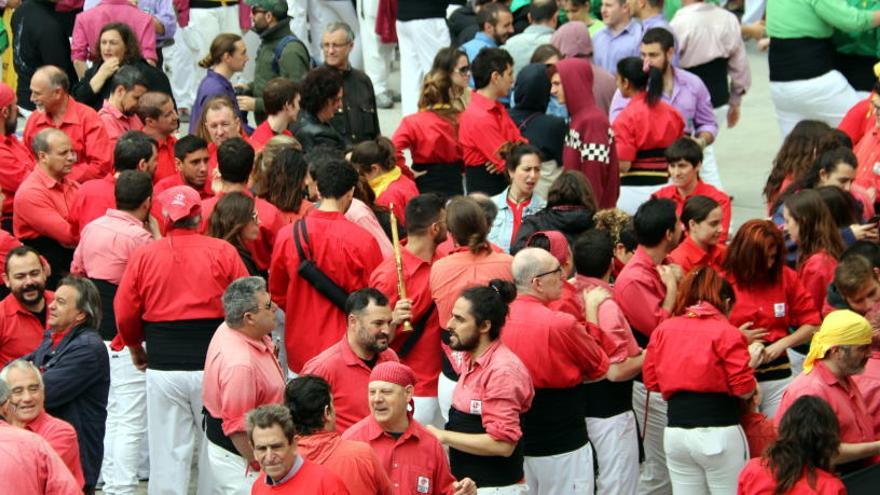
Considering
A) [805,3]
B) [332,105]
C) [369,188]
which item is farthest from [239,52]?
[805,3]

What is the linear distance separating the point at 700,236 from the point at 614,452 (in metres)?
1.52

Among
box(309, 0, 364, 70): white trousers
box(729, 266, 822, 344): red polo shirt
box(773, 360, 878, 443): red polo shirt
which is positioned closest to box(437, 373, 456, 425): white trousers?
box(729, 266, 822, 344): red polo shirt

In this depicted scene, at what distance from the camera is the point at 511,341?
8.19 m

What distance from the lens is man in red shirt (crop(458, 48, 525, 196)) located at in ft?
38.1

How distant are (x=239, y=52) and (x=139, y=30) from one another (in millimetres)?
1483

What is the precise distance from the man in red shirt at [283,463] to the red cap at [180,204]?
231 centimetres

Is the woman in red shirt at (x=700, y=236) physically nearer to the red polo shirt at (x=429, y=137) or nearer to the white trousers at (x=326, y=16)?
the red polo shirt at (x=429, y=137)

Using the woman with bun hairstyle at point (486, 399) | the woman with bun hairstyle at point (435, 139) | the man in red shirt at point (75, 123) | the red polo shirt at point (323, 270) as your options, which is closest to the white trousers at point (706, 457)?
the woman with bun hairstyle at point (486, 399)

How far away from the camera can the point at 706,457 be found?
8.38m

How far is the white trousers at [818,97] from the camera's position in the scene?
1312 centimetres

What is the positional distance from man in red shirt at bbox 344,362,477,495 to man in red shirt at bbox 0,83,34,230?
14.8ft

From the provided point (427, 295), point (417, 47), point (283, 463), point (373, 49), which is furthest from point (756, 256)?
point (373, 49)

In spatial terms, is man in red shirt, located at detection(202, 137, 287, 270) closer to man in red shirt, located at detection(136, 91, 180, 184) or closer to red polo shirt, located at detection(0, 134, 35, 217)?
man in red shirt, located at detection(136, 91, 180, 184)

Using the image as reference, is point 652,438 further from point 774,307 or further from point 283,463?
point 283,463
